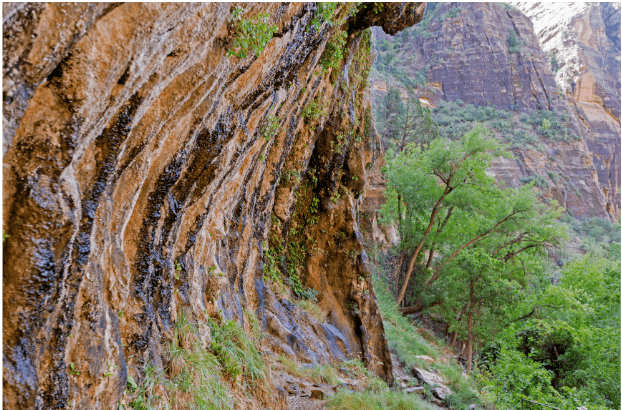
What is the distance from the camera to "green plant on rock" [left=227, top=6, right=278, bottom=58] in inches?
95.9

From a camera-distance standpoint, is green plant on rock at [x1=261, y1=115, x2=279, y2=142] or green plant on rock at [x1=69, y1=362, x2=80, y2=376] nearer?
green plant on rock at [x1=69, y1=362, x2=80, y2=376]

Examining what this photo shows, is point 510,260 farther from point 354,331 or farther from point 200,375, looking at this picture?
point 200,375

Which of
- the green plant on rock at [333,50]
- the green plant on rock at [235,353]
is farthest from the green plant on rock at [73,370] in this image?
the green plant on rock at [333,50]

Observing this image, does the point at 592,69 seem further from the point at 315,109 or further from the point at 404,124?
the point at 315,109

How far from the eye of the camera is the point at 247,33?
8.30 ft

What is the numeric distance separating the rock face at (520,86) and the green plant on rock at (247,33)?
152 ft

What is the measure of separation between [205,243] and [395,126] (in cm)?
2365

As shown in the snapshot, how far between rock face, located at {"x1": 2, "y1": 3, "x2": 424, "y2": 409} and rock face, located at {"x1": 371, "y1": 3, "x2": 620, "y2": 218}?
151 feet

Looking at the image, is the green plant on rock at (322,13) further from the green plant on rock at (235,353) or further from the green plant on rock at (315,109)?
the green plant on rock at (235,353)

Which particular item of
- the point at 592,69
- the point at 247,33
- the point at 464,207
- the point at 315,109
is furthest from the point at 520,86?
the point at 247,33

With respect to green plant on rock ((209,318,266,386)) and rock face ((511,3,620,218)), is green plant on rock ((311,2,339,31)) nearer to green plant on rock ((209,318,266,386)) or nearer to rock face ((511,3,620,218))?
green plant on rock ((209,318,266,386))

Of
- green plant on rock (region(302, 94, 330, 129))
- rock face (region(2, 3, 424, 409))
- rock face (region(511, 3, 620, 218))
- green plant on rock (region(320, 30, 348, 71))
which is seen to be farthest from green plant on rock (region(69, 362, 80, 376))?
rock face (region(511, 3, 620, 218))

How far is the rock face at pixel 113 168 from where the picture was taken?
4.98 ft

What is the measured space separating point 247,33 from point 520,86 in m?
65.8
